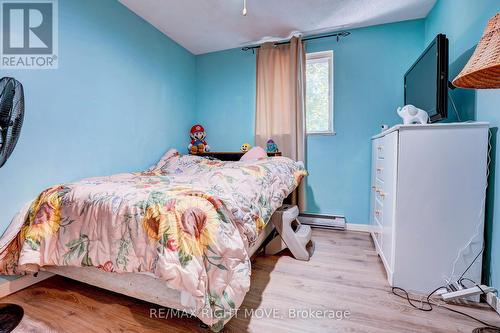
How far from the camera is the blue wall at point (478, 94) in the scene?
1279 mm

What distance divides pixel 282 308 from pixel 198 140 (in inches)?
95.1

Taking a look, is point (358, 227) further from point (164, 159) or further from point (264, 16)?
point (264, 16)

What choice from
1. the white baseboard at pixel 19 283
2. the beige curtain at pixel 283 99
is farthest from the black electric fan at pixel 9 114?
the beige curtain at pixel 283 99

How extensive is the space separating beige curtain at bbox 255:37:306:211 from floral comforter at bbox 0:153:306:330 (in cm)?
142

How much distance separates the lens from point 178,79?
3031 millimetres

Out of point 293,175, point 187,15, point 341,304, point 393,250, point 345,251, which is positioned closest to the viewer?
point 341,304

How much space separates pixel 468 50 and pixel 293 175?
1517 millimetres

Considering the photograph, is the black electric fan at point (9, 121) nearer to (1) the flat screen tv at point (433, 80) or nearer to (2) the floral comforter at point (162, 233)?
(2) the floral comforter at point (162, 233)

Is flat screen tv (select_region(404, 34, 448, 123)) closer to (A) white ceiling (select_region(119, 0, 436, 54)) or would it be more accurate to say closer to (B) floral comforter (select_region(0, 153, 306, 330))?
(A) white ceiling (select_region(119, 0, 436, 54))

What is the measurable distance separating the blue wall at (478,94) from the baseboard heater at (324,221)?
134 cm

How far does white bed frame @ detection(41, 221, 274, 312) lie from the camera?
108 cm

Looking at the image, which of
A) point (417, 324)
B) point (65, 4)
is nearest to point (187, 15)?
point (65, 4)

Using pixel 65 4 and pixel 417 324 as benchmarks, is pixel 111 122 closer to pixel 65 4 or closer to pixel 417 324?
pixel 65 4

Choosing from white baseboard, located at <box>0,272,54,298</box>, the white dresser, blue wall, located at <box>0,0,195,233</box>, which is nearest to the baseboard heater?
the white dresser
